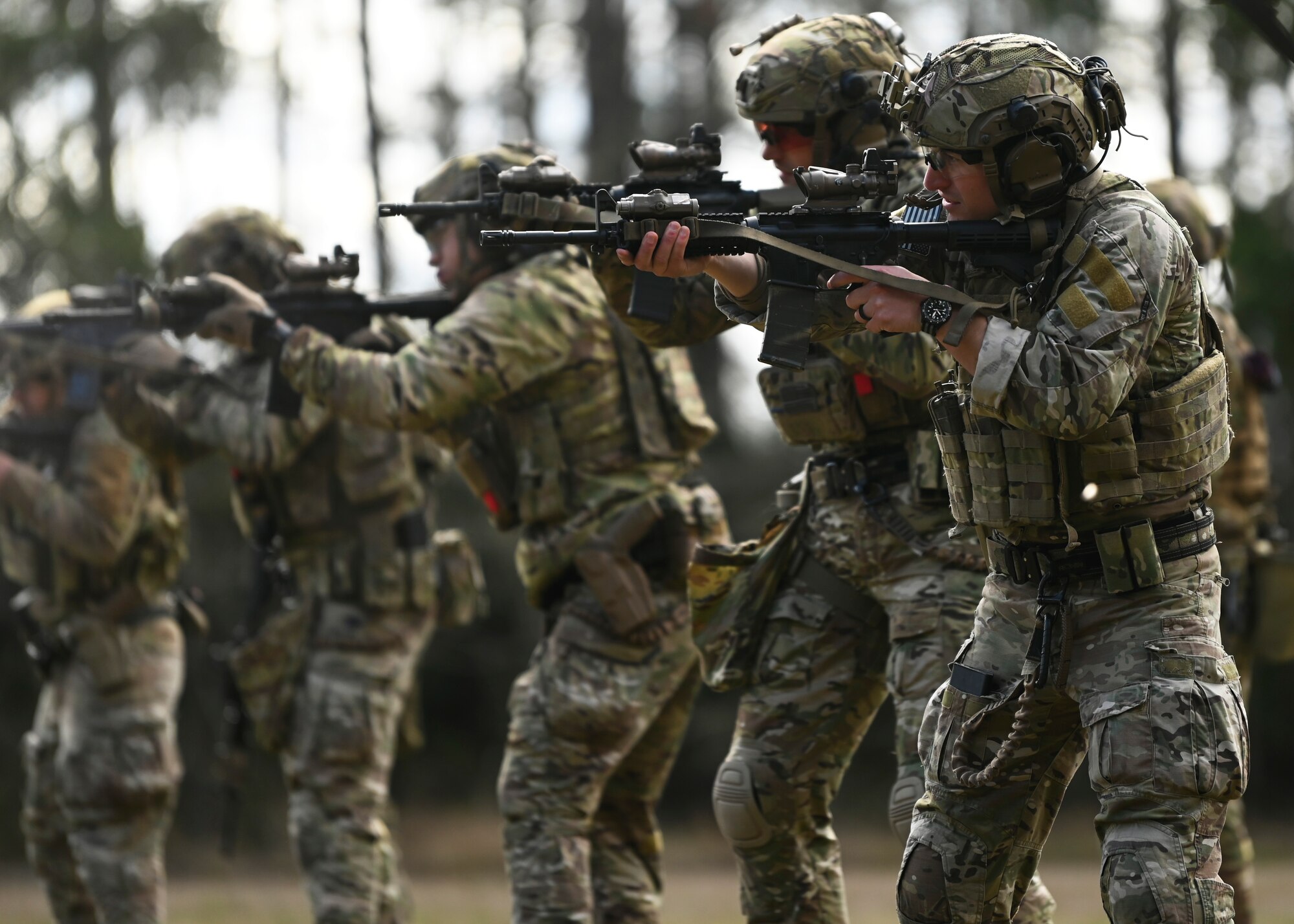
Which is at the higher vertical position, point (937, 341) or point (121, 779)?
point (937, 341)

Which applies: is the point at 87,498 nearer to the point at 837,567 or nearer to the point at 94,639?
the point at 94,639

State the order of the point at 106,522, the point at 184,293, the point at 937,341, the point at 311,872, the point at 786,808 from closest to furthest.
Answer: the point at 937,341 < the point at 786,808 < the point at 184,293 < the point at 311,872 < the point at 106,522

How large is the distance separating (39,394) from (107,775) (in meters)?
1.56

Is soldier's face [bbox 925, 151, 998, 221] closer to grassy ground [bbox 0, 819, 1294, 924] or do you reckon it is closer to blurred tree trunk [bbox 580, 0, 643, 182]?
grassy ground [bbox 0, 819, 1294, 924]

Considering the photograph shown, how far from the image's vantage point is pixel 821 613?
4984 mm

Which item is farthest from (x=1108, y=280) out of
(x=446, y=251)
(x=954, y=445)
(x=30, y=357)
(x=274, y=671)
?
(x=30, y=357)

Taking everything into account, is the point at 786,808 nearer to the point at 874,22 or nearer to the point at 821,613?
the point at 821,613

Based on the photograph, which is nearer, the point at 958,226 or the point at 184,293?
the point at 958,226

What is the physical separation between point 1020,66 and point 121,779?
472 centimetres

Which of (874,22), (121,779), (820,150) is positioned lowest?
(121,779)

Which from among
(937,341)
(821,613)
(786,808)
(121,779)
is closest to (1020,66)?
(937,341)

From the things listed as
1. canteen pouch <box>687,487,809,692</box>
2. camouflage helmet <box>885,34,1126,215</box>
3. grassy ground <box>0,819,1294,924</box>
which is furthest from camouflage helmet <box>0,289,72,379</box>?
camouflage helmet <box>885,34,1126,215</box>

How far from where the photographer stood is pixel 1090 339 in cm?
367

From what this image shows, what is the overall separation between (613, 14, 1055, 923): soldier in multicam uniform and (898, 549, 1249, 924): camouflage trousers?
574 mm
